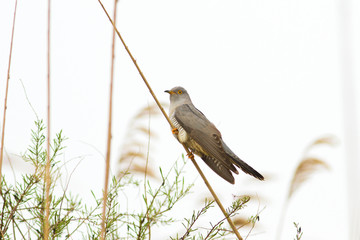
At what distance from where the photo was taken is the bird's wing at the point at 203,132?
11.8ft

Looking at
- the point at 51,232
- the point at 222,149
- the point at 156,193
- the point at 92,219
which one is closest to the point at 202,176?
the point at 156,193

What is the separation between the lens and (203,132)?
12.8 feet

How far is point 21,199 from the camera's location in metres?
1.80

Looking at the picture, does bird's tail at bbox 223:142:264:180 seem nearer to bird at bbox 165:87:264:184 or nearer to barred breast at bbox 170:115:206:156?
bird at bbox 165:87:264:184

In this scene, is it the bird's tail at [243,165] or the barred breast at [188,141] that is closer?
the bird's tail at [243,165]

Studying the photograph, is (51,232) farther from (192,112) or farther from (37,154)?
(192,112)

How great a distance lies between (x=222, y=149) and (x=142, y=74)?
200cm

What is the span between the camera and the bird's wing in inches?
142

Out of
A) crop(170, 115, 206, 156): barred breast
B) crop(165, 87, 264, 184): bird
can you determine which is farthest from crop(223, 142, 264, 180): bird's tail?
crop(170, 115, 206, 156): barred breast

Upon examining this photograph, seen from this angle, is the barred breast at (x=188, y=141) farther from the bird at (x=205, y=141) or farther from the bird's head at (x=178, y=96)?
the bird's head at (x=178, y=96)

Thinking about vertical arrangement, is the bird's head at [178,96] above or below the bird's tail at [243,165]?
above

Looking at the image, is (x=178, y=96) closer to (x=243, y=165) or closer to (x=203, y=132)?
(x=203, y=132)

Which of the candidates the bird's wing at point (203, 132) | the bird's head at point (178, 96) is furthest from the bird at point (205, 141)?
the bird's head at point (178, 96)

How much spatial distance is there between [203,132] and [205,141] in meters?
0.15
